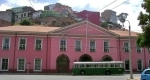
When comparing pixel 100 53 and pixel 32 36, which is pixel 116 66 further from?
pixel 32 36

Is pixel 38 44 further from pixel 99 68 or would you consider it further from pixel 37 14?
pixel 37 14

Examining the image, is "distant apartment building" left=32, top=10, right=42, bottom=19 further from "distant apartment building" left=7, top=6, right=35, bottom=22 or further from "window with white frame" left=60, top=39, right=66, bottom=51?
"window with white frame" left=60, top=39, right=66, bottom=51

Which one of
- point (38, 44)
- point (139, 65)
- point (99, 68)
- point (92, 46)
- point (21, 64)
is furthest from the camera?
point (139, 65)

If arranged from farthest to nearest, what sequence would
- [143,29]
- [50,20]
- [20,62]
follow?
[50,20]
[20,62]
[143,29]

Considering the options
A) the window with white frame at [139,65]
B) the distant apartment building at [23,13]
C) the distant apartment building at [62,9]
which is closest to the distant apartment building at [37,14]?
the distant apartment building at [23,13]

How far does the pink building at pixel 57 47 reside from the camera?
158ft

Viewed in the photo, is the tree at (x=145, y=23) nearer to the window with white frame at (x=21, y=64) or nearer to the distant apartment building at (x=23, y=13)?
the window with white frame at (x=21, y=64)

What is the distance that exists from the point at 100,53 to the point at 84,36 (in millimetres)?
4642

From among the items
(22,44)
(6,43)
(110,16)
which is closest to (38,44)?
(22,44)

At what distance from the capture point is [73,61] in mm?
49719

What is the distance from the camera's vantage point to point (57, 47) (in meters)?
49.2

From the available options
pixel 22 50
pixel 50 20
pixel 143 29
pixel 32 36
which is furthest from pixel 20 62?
pixel 50 20

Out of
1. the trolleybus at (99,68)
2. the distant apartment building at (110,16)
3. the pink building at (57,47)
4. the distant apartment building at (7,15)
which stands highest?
the distant apartment building at (110,16)

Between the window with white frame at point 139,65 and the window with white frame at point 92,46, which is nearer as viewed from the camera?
the window with white frame at point 92,46
